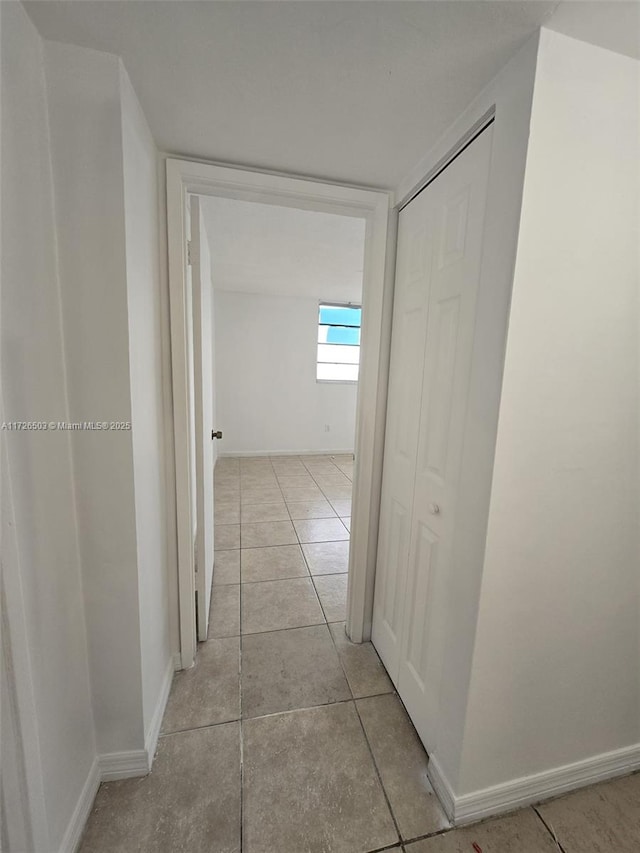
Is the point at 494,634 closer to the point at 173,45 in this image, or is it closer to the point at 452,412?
the point at 452,412

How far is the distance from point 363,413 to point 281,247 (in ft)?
6.31

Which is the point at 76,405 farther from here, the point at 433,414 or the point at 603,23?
the point at 603,23

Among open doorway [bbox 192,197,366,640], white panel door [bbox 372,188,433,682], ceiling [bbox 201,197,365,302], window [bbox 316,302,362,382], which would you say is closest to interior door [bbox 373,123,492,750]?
white panel door [bbox 372,188,433,682]

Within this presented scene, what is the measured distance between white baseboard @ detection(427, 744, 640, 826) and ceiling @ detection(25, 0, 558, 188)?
6.83ft

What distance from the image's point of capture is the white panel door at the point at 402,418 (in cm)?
134

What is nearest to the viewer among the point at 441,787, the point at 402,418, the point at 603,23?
the point at 603,23

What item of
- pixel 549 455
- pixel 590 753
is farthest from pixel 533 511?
pixel 590 753

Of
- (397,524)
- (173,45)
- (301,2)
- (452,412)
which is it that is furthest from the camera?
(397,524)

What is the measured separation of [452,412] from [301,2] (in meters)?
1.06

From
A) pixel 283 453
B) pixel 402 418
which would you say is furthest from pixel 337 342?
pixel 402 418

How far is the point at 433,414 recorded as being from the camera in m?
1.24

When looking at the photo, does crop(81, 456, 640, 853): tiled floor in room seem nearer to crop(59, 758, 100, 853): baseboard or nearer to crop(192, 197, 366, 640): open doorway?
crop(59, 758, 100, 853): baseboard

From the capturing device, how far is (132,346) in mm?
1018

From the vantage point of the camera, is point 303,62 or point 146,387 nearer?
point 303,62
